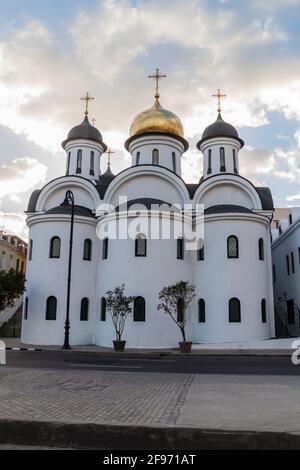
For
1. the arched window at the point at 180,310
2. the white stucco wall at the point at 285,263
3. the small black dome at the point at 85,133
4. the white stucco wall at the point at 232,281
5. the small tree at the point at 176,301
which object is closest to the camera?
the small tree at the point at 176,301

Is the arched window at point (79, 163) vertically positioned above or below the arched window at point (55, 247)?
above

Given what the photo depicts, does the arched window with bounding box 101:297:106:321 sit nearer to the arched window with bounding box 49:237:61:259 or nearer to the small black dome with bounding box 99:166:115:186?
the arched window with bounding box 49:237:61:259

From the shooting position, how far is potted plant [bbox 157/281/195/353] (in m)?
20.0

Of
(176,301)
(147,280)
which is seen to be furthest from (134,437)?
(147,280)

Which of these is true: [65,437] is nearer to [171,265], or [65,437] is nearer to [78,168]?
[171,265]

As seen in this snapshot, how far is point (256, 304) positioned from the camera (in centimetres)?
2325

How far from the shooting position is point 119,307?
68.6 feet

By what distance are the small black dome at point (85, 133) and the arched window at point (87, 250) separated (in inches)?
381

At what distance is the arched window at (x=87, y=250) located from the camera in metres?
25.2

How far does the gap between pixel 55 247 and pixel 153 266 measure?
242 inches

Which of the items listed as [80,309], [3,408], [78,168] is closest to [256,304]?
[80,309]

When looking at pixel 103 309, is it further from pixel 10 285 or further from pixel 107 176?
pixel 107 176

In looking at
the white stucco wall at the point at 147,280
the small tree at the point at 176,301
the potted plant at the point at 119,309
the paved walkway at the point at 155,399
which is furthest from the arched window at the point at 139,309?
the paved walkway at the point at 155,399

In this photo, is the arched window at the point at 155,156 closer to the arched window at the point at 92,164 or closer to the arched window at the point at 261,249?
the arched window at the point at 92,164
